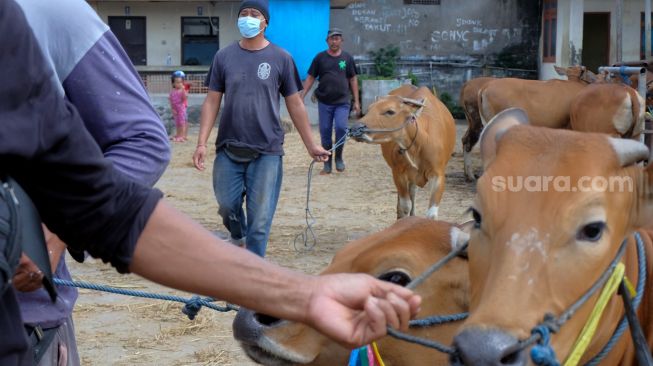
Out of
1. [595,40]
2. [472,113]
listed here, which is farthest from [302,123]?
[595,40]

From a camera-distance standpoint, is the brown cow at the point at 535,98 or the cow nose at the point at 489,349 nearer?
the cow nose at the point at 489,349

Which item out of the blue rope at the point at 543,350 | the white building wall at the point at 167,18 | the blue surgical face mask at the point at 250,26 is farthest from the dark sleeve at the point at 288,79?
the white building wall at the point at 167,18

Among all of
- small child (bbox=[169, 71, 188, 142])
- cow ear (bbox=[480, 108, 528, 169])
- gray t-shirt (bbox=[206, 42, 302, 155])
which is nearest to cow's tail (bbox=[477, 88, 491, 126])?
small child (bbox=[169, 71, 188, 142])

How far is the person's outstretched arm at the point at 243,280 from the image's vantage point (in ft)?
6.17

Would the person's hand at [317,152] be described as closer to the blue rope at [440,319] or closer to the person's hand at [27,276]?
the blue rope at [440,319]

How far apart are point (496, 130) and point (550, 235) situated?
0.70 metres

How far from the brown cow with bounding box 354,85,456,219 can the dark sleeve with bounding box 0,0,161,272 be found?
8726 mm

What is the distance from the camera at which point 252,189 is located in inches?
292

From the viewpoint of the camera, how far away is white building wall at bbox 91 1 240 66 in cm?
2433

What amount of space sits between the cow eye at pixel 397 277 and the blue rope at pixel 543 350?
3.55ft

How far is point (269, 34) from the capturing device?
72.4 ft

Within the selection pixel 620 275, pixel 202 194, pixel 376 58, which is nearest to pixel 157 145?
pixel 620 275

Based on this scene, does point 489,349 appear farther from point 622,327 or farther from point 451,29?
point 451,29

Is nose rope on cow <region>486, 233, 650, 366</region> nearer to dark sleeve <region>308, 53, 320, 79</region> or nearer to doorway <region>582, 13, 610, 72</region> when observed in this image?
dark sleeve <region>308, 53, 320, 79</region>
